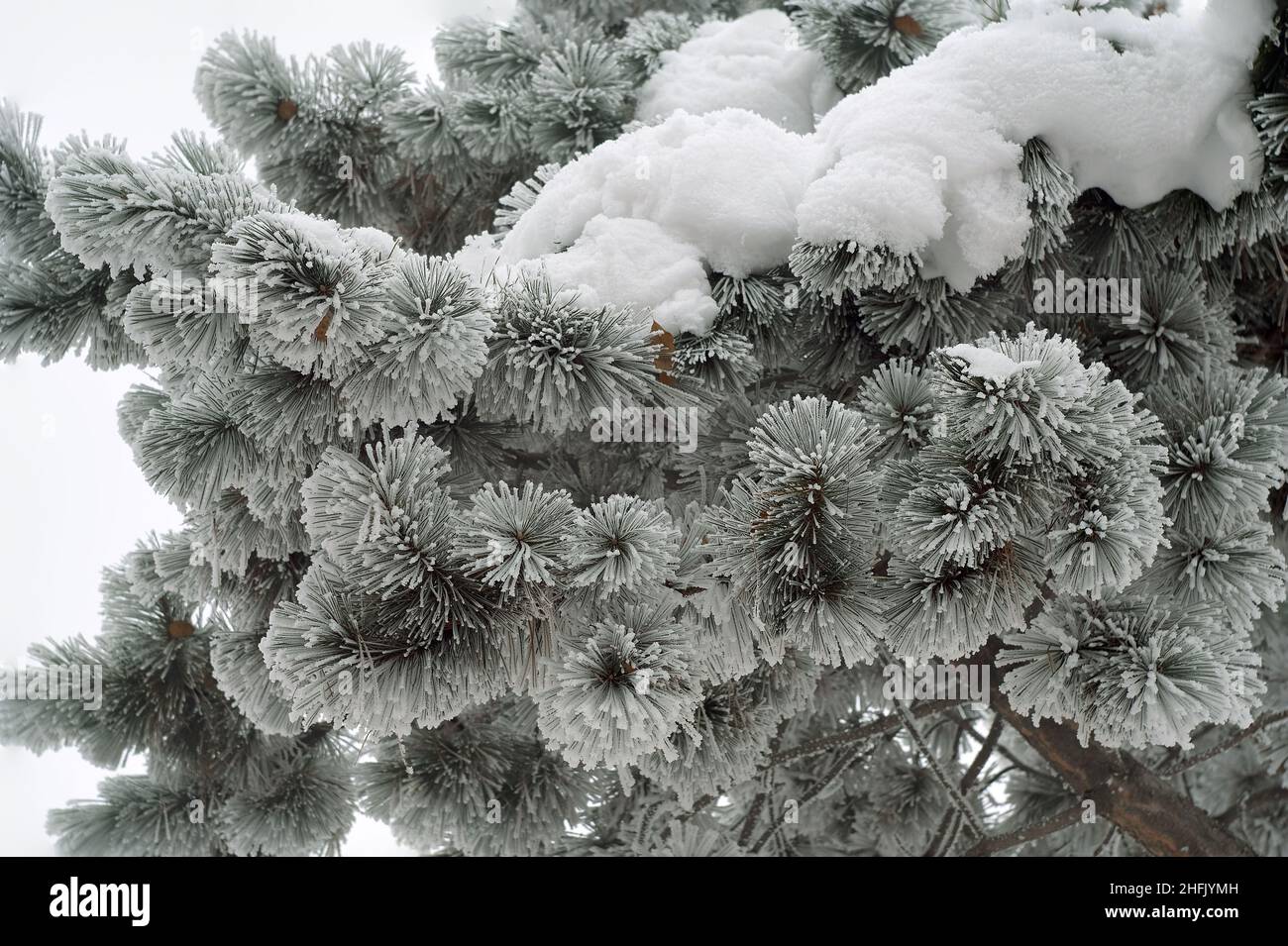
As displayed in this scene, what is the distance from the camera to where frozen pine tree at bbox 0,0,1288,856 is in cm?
95

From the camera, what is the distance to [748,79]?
5.70ft

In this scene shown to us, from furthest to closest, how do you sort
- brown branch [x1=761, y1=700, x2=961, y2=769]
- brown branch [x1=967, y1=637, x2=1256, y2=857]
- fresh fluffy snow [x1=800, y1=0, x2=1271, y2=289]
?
brown branch [x1=761, y1=700, x2=961, y2=769] → brown branch [x1=967, y1=637, x2=1256, y2=857] → fresh fluffy snow [x1=800, y1=0, x2=1271, y2=289]

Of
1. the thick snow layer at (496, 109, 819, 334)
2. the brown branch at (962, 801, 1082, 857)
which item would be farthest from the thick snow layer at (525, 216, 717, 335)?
the brown branch at (962, 801, 1082, 857)

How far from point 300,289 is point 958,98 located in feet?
2.78

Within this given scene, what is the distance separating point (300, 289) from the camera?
2.93ft

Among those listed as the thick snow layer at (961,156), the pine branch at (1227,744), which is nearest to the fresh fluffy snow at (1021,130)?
the thick snow layer at (961,156)

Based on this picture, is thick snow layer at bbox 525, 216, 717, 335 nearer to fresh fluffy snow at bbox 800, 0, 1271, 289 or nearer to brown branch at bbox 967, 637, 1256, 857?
fresh fluffy snow at bbox 800, 0, 1271, 289

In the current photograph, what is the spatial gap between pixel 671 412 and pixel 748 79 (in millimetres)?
882

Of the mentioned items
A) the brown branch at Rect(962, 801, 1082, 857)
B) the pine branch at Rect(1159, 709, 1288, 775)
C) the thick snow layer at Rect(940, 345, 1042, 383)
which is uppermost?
the thick snow layer at Rect(940, 345, 1042, 383)

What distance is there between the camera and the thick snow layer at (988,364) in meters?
0.90

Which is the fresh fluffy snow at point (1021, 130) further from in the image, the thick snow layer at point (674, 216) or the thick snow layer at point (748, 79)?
the thick snow layer at point (748, 79)

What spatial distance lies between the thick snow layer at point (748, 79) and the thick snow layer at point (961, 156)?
1.32 feet

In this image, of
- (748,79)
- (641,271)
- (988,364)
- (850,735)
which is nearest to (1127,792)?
(850,735)
